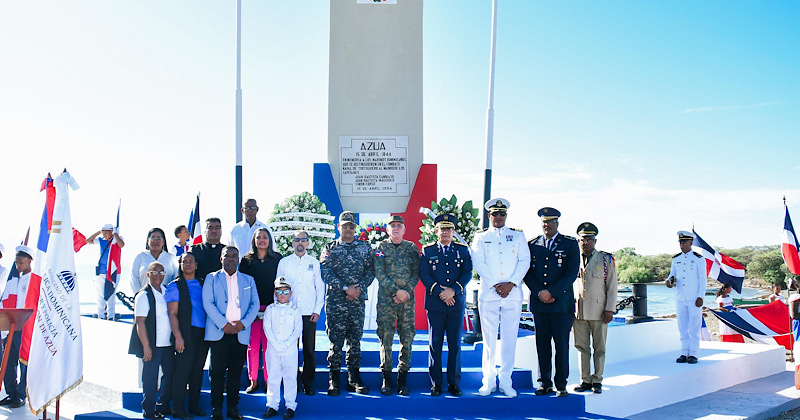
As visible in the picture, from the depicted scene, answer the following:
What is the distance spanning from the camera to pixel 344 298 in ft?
15.7

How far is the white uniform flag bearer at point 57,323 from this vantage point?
449 cm

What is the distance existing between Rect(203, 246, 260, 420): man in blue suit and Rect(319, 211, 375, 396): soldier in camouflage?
0.65 meters

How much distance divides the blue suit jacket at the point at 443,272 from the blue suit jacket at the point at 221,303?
144cm

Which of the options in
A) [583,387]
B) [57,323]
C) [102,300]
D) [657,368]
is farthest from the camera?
[102,300]

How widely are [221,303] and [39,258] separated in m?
1.73

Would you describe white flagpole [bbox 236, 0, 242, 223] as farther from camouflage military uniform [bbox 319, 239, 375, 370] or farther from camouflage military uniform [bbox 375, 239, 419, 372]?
camouflage military uniform [bbox 375, 239, 419, 372]

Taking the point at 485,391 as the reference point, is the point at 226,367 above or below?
above

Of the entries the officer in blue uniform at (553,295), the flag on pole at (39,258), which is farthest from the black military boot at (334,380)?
the flag on pole at (39,258)

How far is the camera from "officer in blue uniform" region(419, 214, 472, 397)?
4805mm

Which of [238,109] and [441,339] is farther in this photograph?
[238,109]

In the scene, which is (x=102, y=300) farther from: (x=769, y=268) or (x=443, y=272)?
(x=769, y=268)

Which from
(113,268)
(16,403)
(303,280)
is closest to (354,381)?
(303,280)

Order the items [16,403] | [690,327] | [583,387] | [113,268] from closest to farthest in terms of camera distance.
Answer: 1. [583,387]
2. [16,403]
3. [690,327]
4. [113,268]

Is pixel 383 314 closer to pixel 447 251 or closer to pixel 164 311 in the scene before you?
pixel 447 251
